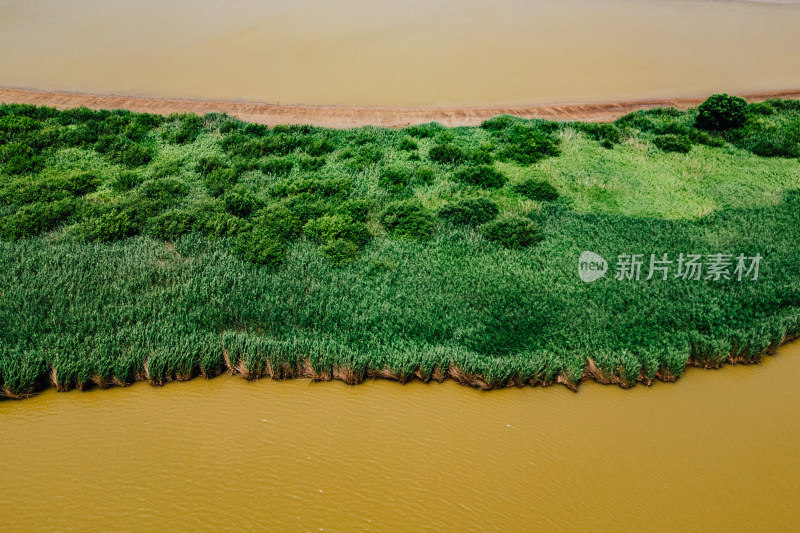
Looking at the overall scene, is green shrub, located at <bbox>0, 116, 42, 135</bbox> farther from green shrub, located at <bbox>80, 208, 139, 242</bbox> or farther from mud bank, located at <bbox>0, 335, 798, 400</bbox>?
mud bank, located at <bbox>0, 335, 798, 400</bbox>

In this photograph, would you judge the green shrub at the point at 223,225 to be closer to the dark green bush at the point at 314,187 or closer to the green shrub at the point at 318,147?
the dark green bush at the point at 314,187

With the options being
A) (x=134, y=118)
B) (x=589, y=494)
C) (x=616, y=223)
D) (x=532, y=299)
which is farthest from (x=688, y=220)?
(x=134, y=118)

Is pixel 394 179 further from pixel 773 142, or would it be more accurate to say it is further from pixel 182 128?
pixel 773 142

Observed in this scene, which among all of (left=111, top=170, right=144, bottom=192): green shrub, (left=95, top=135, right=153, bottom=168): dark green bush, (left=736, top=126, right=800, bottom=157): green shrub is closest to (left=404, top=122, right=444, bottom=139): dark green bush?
(left=95, top=135, right=153, bottom=168): dark green bush

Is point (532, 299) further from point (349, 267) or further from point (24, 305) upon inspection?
point (24, 305)

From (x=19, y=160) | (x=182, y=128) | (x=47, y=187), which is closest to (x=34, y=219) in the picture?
(x=47, y=187)

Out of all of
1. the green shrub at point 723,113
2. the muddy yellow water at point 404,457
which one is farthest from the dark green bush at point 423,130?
the muddy yellow water at point 404,457
